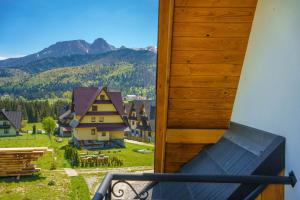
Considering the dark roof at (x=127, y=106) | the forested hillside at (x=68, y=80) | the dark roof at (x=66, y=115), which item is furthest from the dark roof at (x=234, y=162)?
the forested hillside at (x=68, y=80)

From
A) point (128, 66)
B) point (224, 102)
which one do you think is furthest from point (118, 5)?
point (224, 102)

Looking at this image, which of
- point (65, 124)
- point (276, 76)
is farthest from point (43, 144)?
point (276, 76)

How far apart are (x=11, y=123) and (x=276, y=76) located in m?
9.45

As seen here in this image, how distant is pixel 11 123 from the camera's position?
30.8 ft

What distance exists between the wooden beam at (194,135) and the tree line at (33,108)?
8.46 m

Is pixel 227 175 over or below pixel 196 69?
below

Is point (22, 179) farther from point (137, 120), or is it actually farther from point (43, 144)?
point (137, 120)

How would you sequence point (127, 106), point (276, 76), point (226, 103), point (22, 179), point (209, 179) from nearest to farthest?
point (209, 179)
point (276, 76)
point (226, 103)
point (22, 179)
point (127, 106)

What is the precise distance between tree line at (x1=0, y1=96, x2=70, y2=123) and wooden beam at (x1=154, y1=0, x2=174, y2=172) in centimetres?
849

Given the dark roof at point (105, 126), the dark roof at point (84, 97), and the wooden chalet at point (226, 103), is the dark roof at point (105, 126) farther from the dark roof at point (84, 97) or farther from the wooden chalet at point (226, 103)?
the wooden chalet at point (226, 103)

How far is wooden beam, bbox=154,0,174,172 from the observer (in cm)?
114

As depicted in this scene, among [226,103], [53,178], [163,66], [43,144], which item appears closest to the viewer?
[163,66]

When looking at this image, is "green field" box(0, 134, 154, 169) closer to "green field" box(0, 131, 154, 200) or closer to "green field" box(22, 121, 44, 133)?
"green field" box(0, 131, 154, 200)

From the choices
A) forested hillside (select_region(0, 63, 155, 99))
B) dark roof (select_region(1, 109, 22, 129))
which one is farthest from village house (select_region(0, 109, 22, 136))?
forested hillside (select_region(0, 63, 155, 99))
